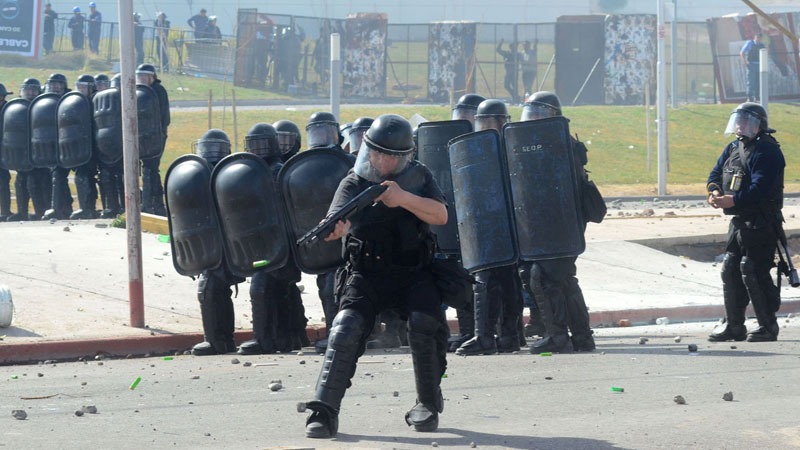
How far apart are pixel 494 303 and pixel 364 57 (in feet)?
99.5

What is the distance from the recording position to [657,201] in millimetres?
23953

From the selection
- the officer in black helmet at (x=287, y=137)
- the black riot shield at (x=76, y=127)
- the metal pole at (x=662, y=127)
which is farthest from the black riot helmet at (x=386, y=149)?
the metal pole at (x=662, y=127)

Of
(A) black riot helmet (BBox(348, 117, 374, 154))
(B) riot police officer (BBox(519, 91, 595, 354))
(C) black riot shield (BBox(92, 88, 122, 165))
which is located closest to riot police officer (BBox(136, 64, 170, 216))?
(C) black riot shield (BBox(92, 88, 122, 165))

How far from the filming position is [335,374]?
21.6 ft

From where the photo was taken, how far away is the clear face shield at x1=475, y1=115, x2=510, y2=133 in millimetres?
10453

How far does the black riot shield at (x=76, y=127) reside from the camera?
17.7m

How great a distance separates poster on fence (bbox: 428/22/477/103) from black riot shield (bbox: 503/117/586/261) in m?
29.0

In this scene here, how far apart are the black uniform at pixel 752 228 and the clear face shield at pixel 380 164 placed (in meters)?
4.27

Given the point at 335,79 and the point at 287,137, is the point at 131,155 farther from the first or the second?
the point at 335,79

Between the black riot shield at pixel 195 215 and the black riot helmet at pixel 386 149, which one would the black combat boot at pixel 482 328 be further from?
the black riot helmet at pixel 386 149

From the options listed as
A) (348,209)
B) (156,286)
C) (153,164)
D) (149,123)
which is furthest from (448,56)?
(348,209)

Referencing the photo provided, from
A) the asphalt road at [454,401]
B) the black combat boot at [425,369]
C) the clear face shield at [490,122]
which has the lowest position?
the asphalt road at [454,401]

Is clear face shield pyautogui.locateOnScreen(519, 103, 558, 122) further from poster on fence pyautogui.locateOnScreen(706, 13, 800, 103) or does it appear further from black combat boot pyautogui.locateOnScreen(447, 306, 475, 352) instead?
poster on fence pyautogui.locateOnScreen(706, 13, 800, 103)

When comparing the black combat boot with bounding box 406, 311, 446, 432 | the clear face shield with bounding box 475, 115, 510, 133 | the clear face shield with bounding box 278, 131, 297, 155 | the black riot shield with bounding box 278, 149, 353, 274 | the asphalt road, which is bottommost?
the asphalt road
